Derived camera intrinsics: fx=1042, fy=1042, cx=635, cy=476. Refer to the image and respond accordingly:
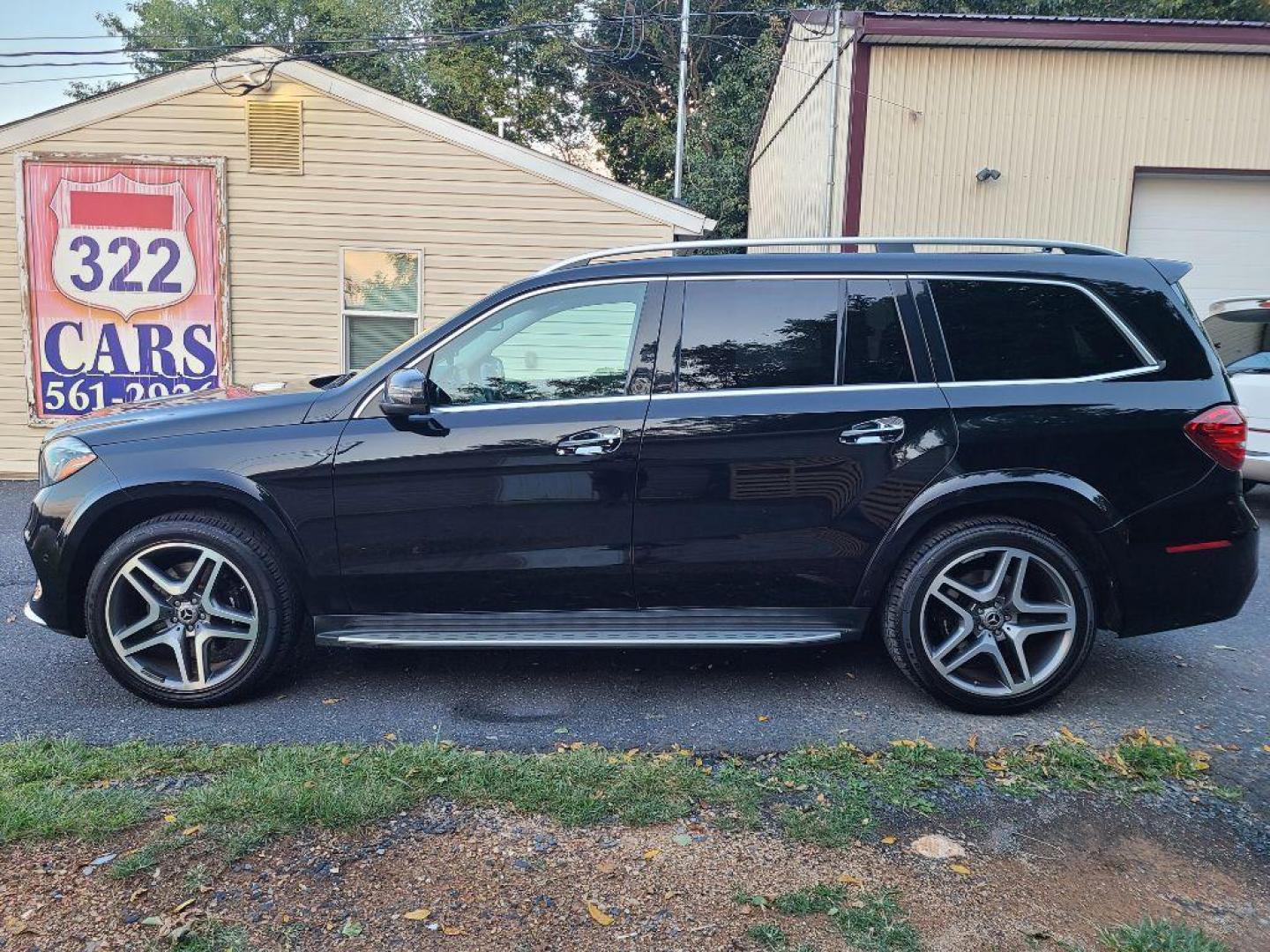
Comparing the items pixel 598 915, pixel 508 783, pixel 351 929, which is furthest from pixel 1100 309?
pixel 351 929

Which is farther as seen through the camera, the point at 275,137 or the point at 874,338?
the point at 275,137

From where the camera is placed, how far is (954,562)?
4.13m

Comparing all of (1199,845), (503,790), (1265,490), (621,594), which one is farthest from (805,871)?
(1265,490)

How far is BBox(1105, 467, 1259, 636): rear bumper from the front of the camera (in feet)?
13.5

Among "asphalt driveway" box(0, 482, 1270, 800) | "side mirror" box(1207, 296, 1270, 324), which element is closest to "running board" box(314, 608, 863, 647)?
"asphalt driveway" box(0, 482, 1270, 800)

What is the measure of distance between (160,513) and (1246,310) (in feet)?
28.4

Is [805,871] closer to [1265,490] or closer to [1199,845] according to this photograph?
[1199,845]

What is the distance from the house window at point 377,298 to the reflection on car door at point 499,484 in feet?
23.7

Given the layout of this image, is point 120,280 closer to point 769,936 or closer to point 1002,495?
point 1002,495

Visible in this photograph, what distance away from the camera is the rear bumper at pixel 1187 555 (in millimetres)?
4117

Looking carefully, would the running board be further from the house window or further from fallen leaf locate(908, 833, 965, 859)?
Result: the house window

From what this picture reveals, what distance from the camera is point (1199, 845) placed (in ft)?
10.4

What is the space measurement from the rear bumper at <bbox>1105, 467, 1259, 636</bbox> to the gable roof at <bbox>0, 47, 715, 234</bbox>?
7.35 metres

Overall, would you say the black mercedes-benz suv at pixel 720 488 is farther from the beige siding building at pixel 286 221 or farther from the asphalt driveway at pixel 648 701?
the beige siding building at pixel 286 221
